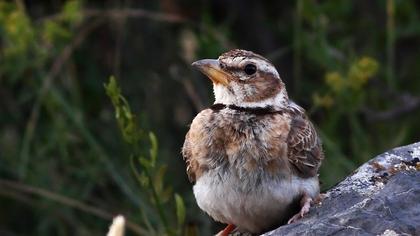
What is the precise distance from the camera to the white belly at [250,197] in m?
5.12

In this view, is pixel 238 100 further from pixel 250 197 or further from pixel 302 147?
pixel 250 197

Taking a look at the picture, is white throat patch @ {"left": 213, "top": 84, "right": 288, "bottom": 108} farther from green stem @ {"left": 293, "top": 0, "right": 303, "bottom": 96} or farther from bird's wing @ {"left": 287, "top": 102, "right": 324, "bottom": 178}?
green stem @ {"left": 293, "top": 0, "right": 303, "bottom": 96}

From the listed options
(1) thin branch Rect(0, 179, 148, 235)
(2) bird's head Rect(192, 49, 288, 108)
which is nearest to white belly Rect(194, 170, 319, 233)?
(2) bird's head Rect(192, 49, 288, 108)

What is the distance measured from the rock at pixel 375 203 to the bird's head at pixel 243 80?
75 centimetres

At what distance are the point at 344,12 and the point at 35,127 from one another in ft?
7.84

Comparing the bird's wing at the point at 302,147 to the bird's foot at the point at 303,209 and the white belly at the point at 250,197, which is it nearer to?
the white belly at the point at 250,197

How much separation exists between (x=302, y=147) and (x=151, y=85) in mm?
3677

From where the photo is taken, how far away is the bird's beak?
18.5ft

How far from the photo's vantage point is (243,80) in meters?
5.70

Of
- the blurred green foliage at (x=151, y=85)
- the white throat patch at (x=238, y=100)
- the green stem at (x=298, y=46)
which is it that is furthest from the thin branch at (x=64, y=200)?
the white throat patch at (x=238, y=100)

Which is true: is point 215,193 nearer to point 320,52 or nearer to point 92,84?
point 320,52

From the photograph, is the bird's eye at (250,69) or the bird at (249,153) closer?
the bird at (249,153)

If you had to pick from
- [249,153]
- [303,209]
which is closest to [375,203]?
[303,209]

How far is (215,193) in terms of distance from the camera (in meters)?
5.17
